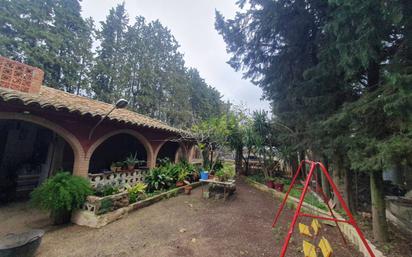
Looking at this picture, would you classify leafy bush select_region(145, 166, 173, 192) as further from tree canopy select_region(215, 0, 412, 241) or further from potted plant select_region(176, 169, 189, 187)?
tree canopy select_region(215, 0, 412, 241)

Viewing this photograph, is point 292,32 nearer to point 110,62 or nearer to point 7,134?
point 7,134

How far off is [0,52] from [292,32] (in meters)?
18.1

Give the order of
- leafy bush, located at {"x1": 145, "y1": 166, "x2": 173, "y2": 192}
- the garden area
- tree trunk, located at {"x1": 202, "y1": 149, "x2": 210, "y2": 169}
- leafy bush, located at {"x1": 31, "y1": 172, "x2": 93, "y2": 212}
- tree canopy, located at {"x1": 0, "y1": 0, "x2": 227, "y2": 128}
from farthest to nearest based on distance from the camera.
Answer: tree canopy, located at {"x1": 0, "y1": 0, "x2": 227, "y2": 128}
tree trunk, located at {"x1": 202, "y1": 149, "x2": 210, "y2": 169}
leafy bush, located at {"x1": 145, "y1": 166, "x2": 173, "y2": 192}
leafy bush, located at {"x1": 31, "y1": 172, "x2": 93, "y2": 212}
the garden area

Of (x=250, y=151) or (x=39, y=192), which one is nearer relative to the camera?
(x=39, y=192)

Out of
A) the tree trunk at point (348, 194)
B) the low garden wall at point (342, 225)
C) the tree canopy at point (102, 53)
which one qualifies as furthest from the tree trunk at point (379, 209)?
the tree canopy at point (102, 53)

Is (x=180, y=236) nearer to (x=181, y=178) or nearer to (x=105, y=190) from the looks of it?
(x=105, y=190)

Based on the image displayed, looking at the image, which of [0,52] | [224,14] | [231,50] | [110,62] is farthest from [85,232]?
[110,62]

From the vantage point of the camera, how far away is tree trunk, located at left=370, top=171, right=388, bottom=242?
3408mm

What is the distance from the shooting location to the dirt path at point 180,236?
10.4 ft

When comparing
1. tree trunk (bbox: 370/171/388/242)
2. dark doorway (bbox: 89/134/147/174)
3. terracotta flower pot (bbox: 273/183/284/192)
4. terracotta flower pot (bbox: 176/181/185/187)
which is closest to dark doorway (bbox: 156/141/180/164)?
dark doorway (bbox: 89/134/147/174)

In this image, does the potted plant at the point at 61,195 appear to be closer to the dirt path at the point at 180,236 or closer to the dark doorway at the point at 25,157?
the dirt path at the point at 180,236

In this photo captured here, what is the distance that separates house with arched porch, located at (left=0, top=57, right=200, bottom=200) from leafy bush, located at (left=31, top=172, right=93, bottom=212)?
0.96 m

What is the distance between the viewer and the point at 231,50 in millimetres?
7047

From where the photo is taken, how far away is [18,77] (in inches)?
205
